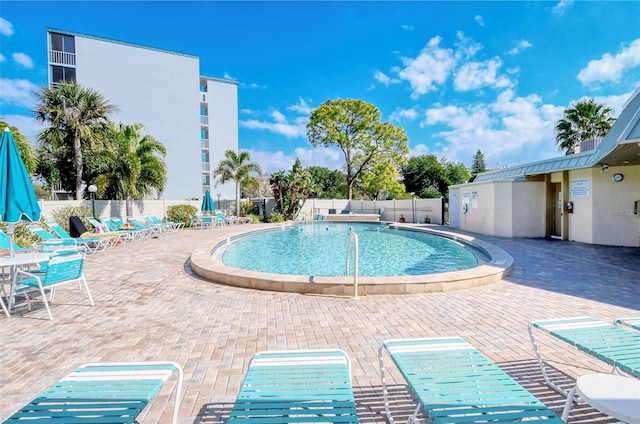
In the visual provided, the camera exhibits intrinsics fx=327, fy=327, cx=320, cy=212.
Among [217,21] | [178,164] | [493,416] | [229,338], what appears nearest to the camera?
[493,416]

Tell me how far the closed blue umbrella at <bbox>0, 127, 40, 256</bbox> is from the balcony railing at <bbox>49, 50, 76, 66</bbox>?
25.9 m

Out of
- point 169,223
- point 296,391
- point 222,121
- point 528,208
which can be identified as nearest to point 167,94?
point 222,121

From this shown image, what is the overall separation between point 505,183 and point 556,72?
24.5 feet

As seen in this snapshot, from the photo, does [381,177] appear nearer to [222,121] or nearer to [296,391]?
[222,121]

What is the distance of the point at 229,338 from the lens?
390cm

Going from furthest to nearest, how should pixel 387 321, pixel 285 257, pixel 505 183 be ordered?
1. pixel 505 183
2. pixel 285 257
3. pixel 387 321

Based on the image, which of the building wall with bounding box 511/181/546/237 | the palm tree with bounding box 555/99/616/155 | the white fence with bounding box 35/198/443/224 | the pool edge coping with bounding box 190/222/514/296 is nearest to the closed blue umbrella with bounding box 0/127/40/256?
the pool edge coping with bounding box 190/222/514/296

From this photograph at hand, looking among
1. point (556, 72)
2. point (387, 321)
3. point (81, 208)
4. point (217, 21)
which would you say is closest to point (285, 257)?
point (387, 321)

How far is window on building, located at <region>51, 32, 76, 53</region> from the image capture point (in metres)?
24.4

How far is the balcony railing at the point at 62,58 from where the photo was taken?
79.5ft

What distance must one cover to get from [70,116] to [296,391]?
764 inches

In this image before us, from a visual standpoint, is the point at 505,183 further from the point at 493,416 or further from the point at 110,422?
the point at 110,422

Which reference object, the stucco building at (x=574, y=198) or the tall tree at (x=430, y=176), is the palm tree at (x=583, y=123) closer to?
the stucco building at (x=574, y=198)

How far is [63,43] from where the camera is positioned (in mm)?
24656
